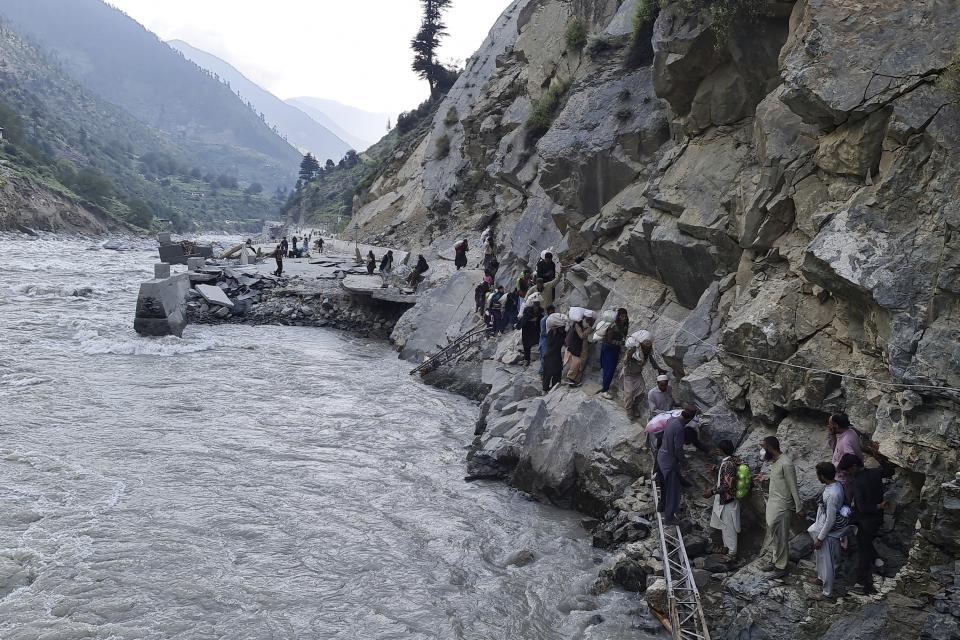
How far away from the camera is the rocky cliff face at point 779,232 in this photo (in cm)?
583

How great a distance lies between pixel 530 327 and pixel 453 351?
4432mm

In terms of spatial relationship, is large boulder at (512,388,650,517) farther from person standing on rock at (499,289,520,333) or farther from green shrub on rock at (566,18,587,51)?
green shrub on rock at (566,18,587,51)

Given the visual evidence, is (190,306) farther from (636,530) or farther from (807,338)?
(807,338)

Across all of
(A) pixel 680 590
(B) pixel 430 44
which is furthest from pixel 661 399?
(B) pixel 430 44

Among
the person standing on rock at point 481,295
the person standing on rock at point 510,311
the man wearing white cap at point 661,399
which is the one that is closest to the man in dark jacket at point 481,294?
the person standing on rock at point 481,295

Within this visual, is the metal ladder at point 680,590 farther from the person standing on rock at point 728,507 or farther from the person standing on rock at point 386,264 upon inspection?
the person standing on rock at point 386,264

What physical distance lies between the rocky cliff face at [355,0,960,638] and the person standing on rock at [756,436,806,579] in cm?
31

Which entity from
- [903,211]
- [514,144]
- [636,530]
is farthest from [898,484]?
[514,144]

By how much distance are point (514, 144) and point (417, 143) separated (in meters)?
24.9

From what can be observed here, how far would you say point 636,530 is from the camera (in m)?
8.35

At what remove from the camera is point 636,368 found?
1009cm

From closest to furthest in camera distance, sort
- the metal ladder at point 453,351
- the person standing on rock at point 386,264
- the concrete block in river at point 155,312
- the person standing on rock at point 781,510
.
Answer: the person standing on rock at point 781,510
the metal ladder at point 453,351
the concrete block in river at point 155,312
the person standing on rock at point 386,264

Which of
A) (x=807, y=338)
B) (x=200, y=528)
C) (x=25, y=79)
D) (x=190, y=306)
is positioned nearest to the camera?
(x=807, y=338)

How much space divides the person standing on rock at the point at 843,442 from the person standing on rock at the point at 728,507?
1120 millimetres
